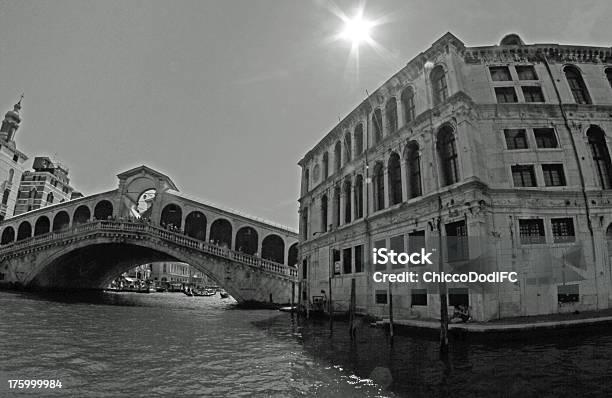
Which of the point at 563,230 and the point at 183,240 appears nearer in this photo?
the point at 563,230

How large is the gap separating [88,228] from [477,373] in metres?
29.0

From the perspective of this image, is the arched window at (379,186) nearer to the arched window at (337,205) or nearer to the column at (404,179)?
the column at (404,179)

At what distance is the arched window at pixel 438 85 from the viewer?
14838 mm

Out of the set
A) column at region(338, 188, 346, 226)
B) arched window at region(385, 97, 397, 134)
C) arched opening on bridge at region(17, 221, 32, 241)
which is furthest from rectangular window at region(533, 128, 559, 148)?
arched opening on bridge at region(17, 221, 32, 241)

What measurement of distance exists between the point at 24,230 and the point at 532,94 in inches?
1913

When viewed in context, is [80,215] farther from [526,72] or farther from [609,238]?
[609,238]

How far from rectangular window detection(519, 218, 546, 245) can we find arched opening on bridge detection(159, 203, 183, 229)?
26688mm

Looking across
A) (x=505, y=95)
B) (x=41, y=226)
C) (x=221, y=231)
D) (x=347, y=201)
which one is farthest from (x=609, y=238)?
(x=41, y=226)

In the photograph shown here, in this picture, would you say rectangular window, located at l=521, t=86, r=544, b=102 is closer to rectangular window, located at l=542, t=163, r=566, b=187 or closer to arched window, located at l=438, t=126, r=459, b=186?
rectangular window, located at l=542, t=163, r=566, b=187

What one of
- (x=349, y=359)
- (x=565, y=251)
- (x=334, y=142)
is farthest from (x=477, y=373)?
(x=334, y=142)

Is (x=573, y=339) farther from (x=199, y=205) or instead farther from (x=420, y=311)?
(x=199, y=205)

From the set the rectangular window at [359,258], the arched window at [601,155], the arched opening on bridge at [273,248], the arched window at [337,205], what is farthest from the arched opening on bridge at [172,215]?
the arched window at [601,155]

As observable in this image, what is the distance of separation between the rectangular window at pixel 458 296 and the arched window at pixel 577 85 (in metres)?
10.5

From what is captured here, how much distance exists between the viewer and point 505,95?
15.2m
